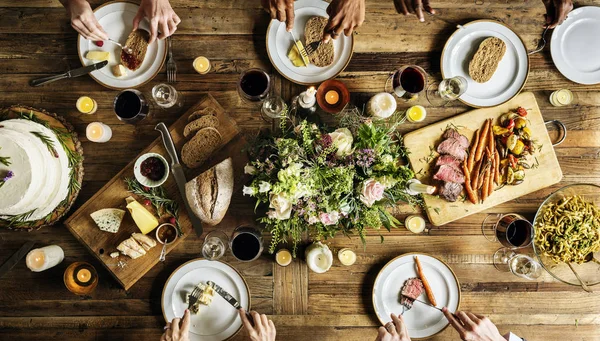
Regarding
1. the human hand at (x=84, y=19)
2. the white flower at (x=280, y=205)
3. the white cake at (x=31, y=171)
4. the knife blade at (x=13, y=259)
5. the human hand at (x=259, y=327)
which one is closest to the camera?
the white flower at (x=280, y=205)

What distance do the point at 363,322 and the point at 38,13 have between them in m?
2.61

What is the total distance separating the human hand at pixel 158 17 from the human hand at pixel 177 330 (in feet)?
4.88

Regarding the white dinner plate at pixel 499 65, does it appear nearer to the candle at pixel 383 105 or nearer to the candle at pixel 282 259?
the candle at pixel 383 105

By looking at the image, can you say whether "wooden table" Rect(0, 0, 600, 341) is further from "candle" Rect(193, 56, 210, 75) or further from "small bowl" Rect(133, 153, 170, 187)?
"small bowl" Rect(133, 153, 170, 187)

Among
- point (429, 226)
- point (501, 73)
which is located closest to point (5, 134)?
point (429, 226)

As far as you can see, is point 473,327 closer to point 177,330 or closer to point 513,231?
point 513,231

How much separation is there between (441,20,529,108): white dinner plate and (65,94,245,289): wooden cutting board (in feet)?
4.25

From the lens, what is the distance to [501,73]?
7.17 feet

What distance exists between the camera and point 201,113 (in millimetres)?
2121

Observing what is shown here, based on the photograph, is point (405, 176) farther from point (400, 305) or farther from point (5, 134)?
point (5, 134)

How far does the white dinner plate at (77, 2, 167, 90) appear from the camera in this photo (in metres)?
2.12

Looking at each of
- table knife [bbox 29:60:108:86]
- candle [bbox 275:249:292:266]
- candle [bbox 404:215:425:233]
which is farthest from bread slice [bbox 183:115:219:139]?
candle [bbox 404:215:425:233]

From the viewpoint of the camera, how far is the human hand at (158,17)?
192cm

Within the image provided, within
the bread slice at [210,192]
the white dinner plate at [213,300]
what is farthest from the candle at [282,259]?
the bread slice at [210,192]
